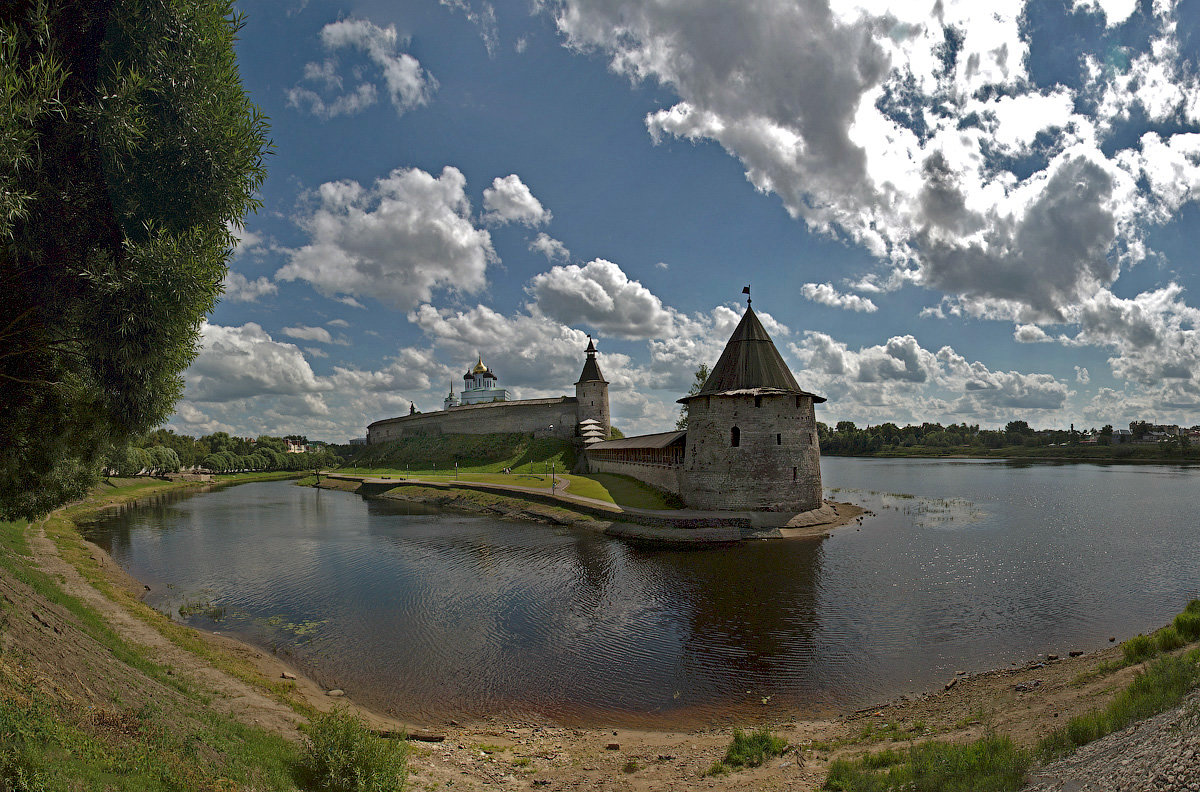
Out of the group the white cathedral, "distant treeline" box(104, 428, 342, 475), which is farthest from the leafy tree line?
"distant treeline" box(104, 428, 342, 475)

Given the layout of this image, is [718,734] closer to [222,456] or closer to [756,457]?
[756,457]

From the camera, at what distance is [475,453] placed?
55.4 m

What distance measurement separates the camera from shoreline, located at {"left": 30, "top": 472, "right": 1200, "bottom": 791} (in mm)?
6773

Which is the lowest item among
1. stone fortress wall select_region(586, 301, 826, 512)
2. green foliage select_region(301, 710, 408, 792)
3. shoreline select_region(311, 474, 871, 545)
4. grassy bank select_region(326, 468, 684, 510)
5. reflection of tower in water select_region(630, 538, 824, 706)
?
reflection of tower in water select_region(630, 538, 824, 706)

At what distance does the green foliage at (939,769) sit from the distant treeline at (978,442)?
110712mm

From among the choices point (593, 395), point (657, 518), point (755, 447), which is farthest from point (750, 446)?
point (593, 395)

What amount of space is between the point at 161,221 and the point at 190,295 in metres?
0.97

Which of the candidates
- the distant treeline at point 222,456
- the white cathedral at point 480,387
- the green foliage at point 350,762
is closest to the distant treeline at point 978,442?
the white cathedral at point 480,387

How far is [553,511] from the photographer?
29.8 meters

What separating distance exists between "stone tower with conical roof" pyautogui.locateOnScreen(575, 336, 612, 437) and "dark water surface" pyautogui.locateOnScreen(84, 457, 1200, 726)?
2494 centimetres

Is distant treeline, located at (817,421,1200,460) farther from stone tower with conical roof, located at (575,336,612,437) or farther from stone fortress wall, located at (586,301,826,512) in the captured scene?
stone fortress wall, located at (586,301,826,512)

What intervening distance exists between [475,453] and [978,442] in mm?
107301

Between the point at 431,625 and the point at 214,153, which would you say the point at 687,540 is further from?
the point at 214,153

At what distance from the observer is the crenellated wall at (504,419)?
54188 mm
